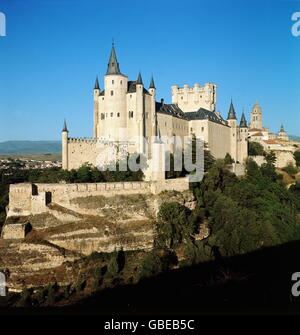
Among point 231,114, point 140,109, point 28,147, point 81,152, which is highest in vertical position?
point 28,147

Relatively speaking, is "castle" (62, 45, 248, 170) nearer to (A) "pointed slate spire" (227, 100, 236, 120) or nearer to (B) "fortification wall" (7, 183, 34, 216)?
(A) "pointed slate spire" (227, 100, 236, 120)

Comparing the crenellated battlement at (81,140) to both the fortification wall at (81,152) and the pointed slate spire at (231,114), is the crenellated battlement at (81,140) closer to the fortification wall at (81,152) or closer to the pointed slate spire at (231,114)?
the fortification wall at (81,152)

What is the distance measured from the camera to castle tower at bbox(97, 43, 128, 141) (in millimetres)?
43000

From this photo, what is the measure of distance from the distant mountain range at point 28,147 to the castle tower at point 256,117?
215 feet

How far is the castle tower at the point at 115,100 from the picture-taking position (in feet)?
141

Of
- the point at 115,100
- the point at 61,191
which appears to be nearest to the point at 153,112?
the point at 115,100

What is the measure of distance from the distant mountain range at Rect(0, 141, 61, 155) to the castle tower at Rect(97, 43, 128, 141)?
289ft

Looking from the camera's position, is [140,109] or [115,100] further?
[115,100]

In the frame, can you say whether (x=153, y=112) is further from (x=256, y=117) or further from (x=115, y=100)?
(x=256, y=117)

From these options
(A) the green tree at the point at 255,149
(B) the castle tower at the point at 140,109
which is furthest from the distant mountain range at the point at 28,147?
(B) the castle tower at the point at 140,109

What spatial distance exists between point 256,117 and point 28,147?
8874cm

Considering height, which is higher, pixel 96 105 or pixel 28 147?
pixel 28 147

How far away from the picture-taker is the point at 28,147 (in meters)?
158
